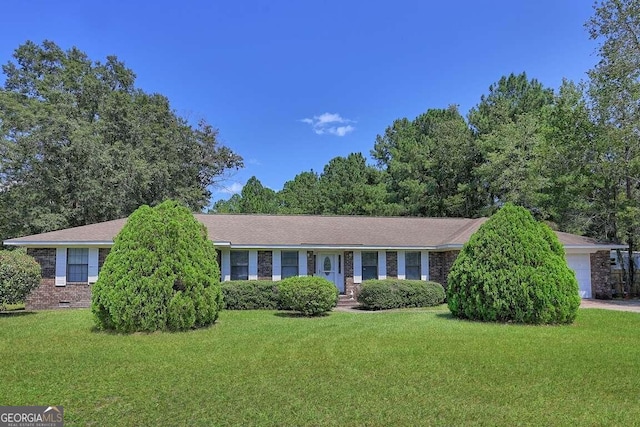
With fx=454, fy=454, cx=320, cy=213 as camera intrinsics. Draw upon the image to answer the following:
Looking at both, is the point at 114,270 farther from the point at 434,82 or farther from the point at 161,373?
the point at 434,82

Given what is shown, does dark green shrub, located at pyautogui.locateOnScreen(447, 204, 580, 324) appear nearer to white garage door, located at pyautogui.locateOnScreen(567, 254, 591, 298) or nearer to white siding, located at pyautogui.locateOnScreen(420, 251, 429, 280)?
white siding, located at pyautogui.locateOnScreen(420, 251, 429, 280)

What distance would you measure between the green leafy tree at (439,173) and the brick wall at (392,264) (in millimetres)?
12914

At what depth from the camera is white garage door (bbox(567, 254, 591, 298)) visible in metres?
19.8

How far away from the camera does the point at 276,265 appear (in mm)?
18219

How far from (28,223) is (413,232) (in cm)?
2063

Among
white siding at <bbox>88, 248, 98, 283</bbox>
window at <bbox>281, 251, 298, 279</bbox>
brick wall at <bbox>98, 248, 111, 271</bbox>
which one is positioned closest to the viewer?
white siding at <bbox>88, 248, 98, 283</bbox>

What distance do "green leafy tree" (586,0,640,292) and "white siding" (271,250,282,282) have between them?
49.3 ft

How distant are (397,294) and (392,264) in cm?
297

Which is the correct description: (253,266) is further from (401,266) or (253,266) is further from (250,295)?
(401,266)

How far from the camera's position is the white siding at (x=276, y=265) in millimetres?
18156

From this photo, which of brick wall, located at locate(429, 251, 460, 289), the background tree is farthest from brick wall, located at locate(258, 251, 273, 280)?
the background tree

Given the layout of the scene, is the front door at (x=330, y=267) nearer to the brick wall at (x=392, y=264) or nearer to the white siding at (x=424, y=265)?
the brick wall at (x=392, y=264)

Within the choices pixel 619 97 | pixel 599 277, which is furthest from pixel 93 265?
pixel 619 97

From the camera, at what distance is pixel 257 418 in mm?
4773
